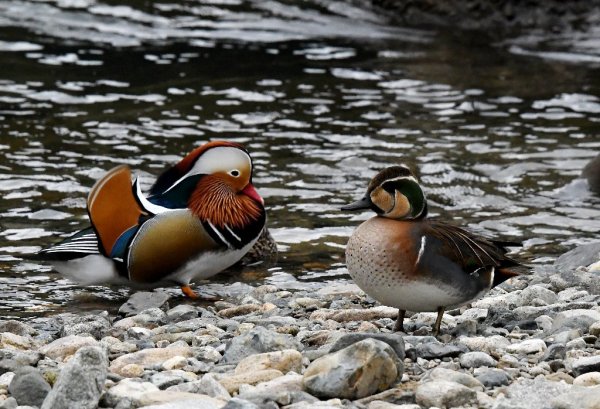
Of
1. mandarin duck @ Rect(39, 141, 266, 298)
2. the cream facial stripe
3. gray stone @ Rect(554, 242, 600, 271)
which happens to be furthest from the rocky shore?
the cream facial stripe

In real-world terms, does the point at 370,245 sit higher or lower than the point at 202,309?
higher

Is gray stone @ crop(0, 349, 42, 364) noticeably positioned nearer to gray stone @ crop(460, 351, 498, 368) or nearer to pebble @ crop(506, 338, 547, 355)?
gray stone @ crop(460, 351, 498, 368)

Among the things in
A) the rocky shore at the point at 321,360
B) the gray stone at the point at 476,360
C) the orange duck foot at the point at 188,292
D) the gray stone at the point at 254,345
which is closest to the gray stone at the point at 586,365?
the rocky shore at the point at 321,360

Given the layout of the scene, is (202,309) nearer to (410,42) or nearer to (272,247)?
(272,247)

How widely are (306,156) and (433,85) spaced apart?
358cm

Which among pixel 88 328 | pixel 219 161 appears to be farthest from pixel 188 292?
pixel 88 328

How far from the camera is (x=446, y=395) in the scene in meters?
4.19

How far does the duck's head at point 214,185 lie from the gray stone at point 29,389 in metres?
3.29

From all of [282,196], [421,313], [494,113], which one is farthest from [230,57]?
[421,313]

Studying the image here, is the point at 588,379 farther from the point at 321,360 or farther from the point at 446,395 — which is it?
the point at 321,360

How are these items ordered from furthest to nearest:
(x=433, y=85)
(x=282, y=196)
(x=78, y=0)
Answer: (x=78, y=0)
(x=433, y=85)
(x=282, y=196)

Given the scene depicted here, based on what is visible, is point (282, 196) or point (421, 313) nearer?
point (421, 313)

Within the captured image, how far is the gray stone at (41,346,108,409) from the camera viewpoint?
13.6 feet

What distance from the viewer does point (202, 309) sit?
23.0ft
